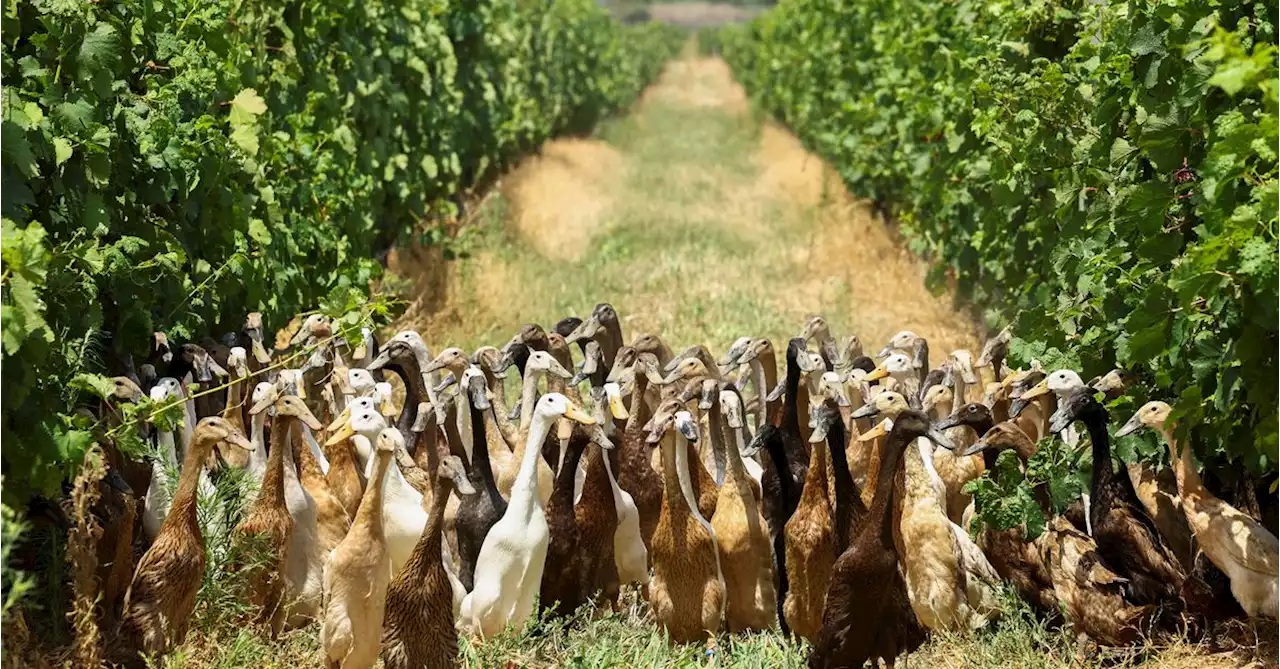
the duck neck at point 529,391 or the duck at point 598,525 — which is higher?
the duck at point 598,525

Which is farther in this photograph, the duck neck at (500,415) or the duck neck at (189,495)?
the duck neck at (500,415)

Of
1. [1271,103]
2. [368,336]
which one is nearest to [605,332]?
[368,336]

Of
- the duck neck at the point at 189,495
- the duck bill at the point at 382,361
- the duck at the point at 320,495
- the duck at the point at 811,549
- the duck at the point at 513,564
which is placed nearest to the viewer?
the duck neck at the point at 189,495

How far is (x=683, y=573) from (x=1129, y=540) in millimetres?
1773

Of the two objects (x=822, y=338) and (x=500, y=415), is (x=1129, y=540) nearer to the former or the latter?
(x=500, y=415)

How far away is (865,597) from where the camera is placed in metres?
6.27

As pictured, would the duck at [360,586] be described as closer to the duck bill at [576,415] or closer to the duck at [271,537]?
the duck at [271,537]

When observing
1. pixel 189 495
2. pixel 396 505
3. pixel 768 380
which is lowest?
pixel 768 380

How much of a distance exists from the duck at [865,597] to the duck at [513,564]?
1168 millimetres

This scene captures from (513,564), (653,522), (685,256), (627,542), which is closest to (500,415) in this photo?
(653,522)

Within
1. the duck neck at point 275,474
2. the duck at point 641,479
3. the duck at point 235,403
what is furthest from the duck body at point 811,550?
the duck at point 235,403

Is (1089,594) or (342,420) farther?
(342,420)

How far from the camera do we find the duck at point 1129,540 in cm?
641

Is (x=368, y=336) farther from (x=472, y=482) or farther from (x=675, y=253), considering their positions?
(x=675, y=253)
